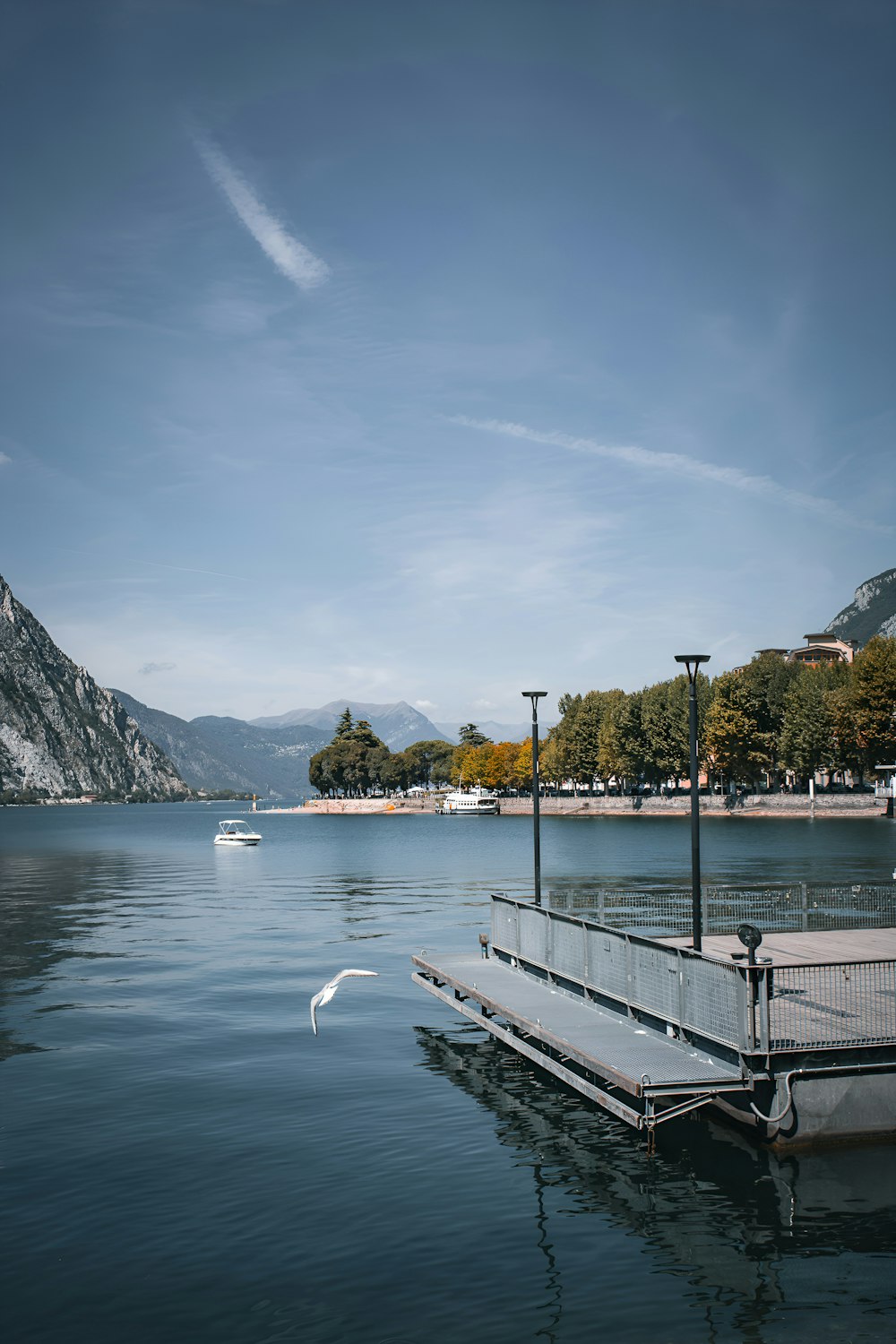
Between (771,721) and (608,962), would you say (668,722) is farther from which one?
(608,962)

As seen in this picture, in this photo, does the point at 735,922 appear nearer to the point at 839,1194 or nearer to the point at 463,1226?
the point at 839,1194

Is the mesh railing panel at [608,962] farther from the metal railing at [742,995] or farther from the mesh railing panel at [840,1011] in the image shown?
the mesh railing panel at [840,1011]

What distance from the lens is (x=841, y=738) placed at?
5586 inches

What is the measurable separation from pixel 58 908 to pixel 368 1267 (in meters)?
49.6

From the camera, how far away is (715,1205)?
1523 cm

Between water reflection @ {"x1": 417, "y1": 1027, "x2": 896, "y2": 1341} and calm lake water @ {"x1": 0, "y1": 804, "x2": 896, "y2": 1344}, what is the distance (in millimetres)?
44

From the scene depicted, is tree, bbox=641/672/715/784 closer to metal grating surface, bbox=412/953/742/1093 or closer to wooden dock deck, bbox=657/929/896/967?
wooden dock deck, bbox=657/929/896/967

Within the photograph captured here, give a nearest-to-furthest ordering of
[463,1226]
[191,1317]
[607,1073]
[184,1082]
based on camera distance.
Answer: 1. [191,1317]
2. [463,1226]
3. [607,1073]
4. [184,1082]

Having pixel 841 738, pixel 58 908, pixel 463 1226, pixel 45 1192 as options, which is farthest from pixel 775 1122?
pixel 841 738

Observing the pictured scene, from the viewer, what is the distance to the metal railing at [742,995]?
16.3m

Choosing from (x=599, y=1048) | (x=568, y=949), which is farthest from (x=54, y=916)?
(x=599, y=1048)

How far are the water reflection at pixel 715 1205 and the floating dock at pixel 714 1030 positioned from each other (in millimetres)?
601

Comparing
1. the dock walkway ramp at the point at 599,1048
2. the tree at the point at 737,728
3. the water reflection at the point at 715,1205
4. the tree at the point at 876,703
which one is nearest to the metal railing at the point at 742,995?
the dock walkway ramp at the point at 599,1048

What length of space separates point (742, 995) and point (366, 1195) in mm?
6077
